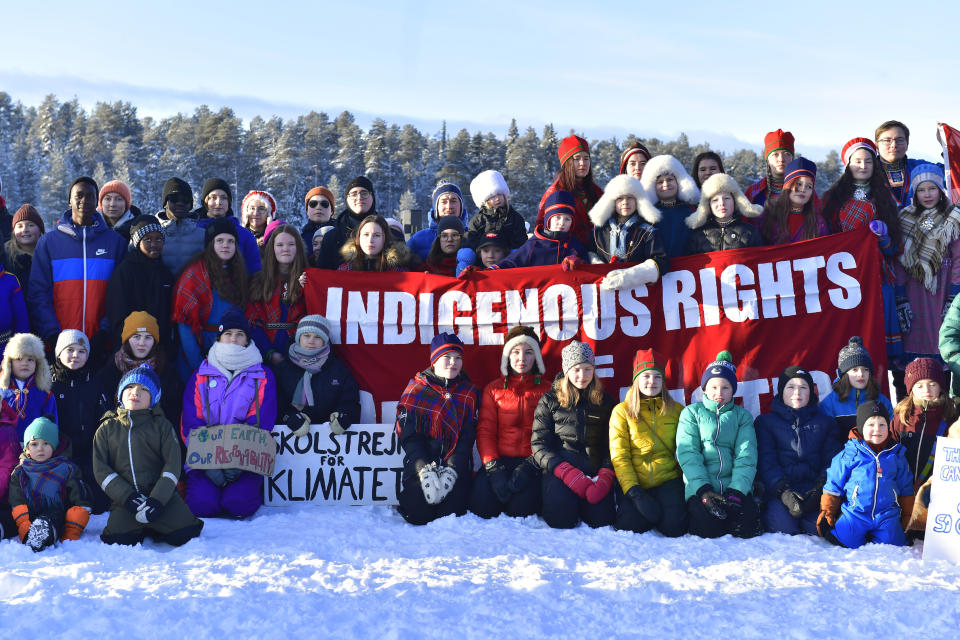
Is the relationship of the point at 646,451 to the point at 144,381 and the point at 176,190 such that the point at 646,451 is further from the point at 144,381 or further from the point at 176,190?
the point at 176,190

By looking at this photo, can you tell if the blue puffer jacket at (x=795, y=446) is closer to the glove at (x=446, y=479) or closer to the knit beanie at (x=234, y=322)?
the glove at (x=446, y=479)

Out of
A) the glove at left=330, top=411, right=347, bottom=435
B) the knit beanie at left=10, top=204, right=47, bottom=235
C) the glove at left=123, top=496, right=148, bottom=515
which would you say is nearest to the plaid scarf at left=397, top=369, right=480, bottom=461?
the glove at left=330, top=411, right=347, bottom=435

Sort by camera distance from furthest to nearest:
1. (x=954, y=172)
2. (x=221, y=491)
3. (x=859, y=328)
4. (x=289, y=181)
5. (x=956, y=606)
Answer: (x=289, y=181) < (x=954, y=172) < (x=859, y=328) < (x=221, y=491) < (x=956, y=606)

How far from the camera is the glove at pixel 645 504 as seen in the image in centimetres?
556

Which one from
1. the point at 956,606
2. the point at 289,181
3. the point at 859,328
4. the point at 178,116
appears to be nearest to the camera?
the point at 956,606

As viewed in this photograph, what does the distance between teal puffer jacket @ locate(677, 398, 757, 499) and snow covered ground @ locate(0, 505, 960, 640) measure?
1.39 ft

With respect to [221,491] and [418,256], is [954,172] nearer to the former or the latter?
[418,256]

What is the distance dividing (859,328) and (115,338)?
584 cm

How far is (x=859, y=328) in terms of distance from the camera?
21.4 ft

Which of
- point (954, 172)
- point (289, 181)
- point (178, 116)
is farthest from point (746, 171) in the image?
point (954, 172)

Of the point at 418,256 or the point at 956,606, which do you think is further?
the point at 418,256

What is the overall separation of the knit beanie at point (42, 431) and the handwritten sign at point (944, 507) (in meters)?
5.49

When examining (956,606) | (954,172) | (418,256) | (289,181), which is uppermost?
(289,181)

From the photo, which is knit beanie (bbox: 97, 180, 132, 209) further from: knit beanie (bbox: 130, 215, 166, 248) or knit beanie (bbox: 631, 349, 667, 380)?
knit beanie (bbox: 631, 349, 667, 380)
